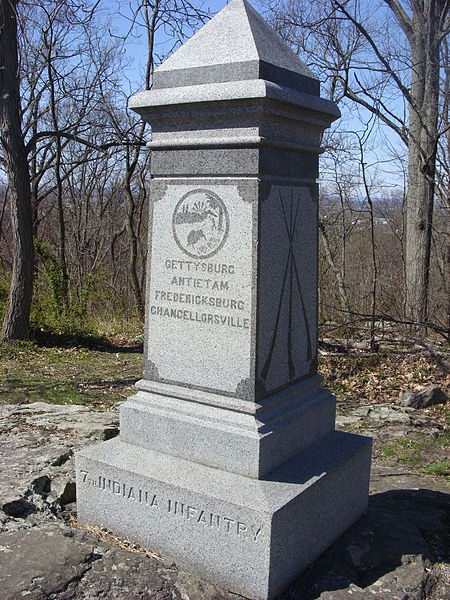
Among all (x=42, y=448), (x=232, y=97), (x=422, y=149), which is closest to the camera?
(x=232, y=97)

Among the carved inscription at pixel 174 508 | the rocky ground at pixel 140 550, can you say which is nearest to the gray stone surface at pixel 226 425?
the carved inscription at pixel 174 508

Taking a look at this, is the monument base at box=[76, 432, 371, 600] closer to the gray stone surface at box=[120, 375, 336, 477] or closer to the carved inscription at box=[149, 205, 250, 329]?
the gray stone surface at box=[120, 375, 336, 477]

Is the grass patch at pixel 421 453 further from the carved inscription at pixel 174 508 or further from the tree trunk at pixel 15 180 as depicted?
the tree trunk at pixel 15 180

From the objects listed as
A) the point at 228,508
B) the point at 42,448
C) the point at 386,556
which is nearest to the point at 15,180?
the point at 42,448

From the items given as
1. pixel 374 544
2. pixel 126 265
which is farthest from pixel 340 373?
pixel 126 265

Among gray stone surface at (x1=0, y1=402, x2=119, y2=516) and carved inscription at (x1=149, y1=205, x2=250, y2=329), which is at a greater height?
carved inscription at (x1=149, y1=205, x2=250, y2=329)

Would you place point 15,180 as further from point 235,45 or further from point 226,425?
point 226,425

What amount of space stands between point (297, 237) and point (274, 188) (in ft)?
1.21

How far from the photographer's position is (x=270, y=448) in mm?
3398

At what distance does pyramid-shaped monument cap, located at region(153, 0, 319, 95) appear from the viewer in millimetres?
3332

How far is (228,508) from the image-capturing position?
3105mm

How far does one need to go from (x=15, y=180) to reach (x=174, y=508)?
7999 millimetres

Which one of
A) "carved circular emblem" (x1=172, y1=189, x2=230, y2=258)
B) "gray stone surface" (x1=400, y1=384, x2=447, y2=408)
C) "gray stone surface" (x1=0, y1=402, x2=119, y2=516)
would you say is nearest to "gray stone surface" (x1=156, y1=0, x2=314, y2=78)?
"carved circular emblem" (x1=172, y1=189, x2=230, y2=258)

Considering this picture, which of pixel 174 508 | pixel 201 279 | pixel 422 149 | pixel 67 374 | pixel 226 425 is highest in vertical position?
pixel 422 149
